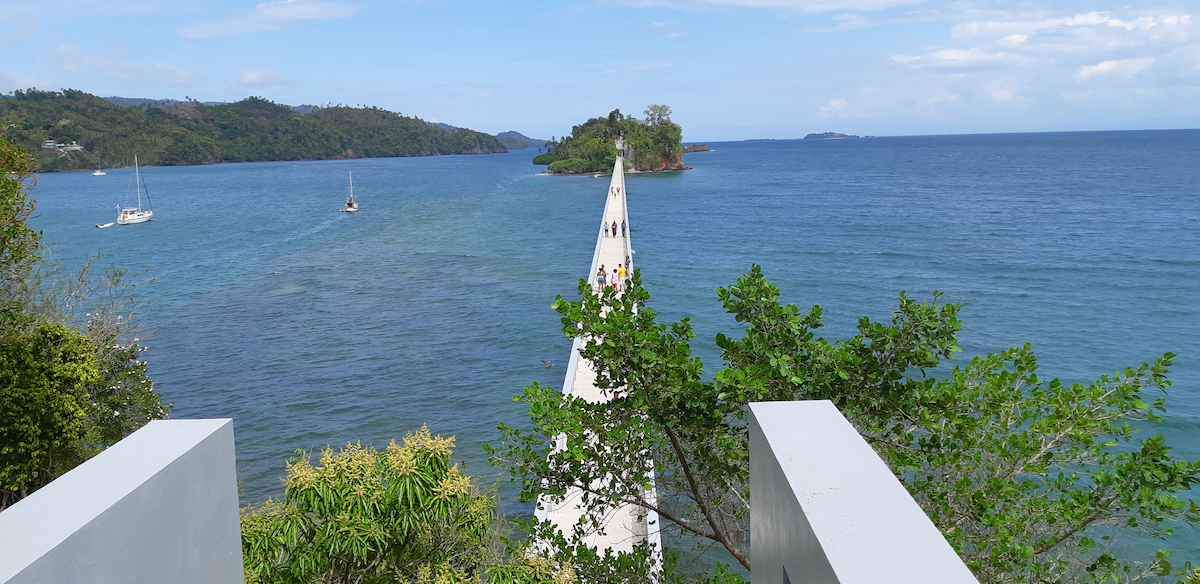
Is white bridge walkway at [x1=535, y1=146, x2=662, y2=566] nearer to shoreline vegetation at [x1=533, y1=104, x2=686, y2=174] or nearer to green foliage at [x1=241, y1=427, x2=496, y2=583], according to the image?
green foliage at [x1=241, y1=427, x2=496, y2=583]

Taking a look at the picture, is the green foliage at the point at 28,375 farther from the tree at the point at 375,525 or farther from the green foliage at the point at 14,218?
the tree at the point at 375,525

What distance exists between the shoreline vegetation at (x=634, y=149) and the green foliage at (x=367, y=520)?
8641cm

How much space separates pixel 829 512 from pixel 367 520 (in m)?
3.95

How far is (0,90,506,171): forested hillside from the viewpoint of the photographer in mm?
94125

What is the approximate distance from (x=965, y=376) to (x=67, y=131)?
104658mm

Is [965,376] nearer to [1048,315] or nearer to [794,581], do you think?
[794,581]

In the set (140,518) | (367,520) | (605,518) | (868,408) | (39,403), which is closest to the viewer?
(140,518)

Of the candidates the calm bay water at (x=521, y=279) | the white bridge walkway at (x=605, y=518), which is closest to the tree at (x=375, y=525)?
the white bridge walkway at (x=605, y=518)

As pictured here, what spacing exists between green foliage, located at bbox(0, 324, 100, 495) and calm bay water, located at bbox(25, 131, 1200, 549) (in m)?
5.47

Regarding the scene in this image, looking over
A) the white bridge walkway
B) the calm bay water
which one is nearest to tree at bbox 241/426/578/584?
the white bridge walkway

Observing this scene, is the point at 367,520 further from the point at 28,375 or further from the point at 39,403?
the point at 28,375

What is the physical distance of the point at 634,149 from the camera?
316ft

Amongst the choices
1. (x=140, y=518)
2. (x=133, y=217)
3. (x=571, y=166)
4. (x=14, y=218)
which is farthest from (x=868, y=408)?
(x=571, y=166)

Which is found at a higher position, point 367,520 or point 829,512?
point 829,512
